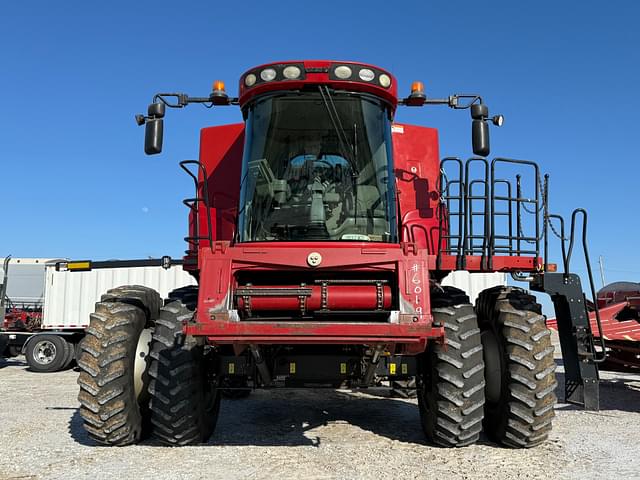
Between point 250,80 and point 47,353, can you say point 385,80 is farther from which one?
point 47,353

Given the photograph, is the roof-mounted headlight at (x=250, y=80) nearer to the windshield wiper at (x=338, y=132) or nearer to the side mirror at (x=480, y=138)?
the windshield wiper at (x=338, y=132)

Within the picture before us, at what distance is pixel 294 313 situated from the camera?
5.39 meters

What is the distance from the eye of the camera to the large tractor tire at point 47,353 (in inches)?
604

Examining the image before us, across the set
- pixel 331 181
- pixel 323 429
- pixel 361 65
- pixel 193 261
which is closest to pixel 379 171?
pixel 331 181

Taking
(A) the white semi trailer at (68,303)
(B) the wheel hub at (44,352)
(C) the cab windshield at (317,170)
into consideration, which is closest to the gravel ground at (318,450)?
(C) the cab windshield at (317,170)

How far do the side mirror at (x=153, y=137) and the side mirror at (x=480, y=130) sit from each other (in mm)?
3135

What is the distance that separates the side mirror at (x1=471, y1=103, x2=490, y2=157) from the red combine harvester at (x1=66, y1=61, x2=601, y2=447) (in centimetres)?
1

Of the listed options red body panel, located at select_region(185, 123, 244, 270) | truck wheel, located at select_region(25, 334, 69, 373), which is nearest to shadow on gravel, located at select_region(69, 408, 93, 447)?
red body panel, located at select_region(185, 123, 244, 270)

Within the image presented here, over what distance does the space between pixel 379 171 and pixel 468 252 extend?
1.21m

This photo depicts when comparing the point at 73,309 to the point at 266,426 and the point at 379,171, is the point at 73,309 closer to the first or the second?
the point at 266,426

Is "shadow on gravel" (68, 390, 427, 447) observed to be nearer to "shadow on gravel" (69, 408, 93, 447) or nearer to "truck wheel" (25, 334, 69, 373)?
"shadow on gravel" (69, 408, 93, 447)

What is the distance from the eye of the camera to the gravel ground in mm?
5145

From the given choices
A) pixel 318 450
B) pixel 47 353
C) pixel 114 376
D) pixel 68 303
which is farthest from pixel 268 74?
pixel 68 303

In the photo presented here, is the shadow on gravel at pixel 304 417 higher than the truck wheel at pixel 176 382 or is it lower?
lower
